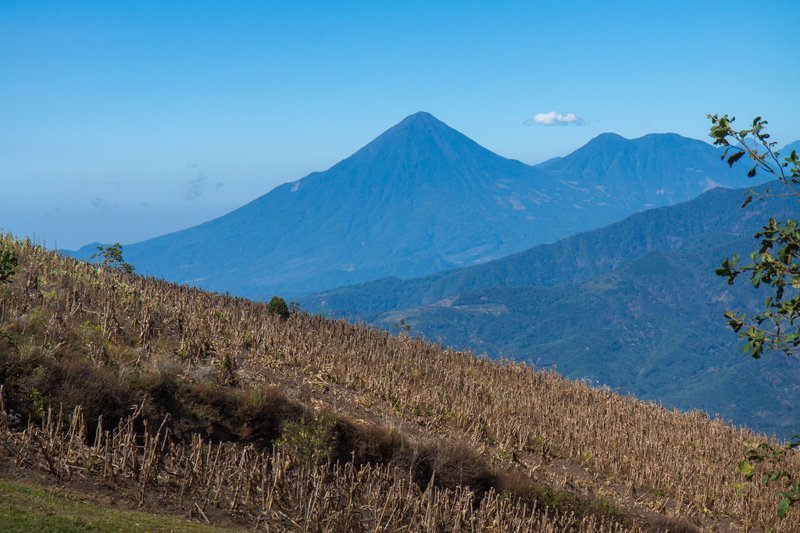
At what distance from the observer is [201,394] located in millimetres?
16891

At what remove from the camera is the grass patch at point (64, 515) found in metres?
10.9

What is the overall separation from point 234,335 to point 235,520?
10.3 m

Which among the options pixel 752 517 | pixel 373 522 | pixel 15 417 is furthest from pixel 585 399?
pixel 15 417

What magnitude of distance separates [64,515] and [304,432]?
5701 mm

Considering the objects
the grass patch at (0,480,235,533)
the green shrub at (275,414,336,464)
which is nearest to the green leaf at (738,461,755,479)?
the grass patch at (0,480,235,533)

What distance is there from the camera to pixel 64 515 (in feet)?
37.2

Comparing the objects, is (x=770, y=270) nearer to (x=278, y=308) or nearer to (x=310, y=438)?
(x=310, y=438)

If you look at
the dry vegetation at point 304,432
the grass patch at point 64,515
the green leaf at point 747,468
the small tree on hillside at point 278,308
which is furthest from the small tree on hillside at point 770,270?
the small tree on hillside at point 278,308

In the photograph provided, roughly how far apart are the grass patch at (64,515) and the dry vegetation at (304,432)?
88 centimetres

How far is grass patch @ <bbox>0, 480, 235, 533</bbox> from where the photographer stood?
1091 centimetres

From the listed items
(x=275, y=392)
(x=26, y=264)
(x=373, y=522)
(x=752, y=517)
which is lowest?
(x=752, y=517)

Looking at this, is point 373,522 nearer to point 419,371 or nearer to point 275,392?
point 275,392

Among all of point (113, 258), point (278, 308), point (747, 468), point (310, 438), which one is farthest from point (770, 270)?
point (113, 258)

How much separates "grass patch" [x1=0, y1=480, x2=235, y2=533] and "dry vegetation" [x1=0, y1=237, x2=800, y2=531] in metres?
0.88
